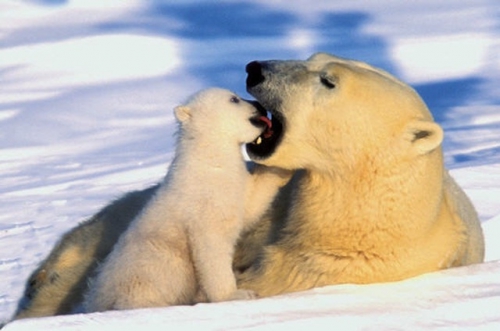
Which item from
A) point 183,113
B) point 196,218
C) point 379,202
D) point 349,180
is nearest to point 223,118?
point 183,113

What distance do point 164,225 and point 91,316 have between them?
67 centimetres

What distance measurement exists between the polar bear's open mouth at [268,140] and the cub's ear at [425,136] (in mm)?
574

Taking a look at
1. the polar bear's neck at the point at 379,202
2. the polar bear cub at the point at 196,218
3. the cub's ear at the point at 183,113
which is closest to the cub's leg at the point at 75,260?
the polar bear cub at the point at 196,218

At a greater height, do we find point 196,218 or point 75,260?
point 196,218

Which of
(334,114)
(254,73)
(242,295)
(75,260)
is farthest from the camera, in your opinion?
(75,260)

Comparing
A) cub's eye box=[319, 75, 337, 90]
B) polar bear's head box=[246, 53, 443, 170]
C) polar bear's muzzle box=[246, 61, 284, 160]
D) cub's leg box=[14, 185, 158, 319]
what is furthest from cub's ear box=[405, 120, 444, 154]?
cub's leg box=[14, 185, 158, 319]

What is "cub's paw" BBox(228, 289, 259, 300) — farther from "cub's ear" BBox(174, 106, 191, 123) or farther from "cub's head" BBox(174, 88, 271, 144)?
"cub's ear" BBox(174, 106, 191, 123)

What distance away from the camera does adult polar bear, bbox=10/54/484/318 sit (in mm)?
4676

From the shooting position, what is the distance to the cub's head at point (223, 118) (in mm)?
4957

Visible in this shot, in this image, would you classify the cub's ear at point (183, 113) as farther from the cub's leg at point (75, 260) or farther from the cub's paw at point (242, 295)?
the cub's paw at point (242, 295)

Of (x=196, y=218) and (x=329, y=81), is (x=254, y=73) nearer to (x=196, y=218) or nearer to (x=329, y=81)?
(x=329, y=81)

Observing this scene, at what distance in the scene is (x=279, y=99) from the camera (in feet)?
15.9

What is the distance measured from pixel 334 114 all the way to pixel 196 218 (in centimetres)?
72

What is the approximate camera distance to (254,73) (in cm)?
489
